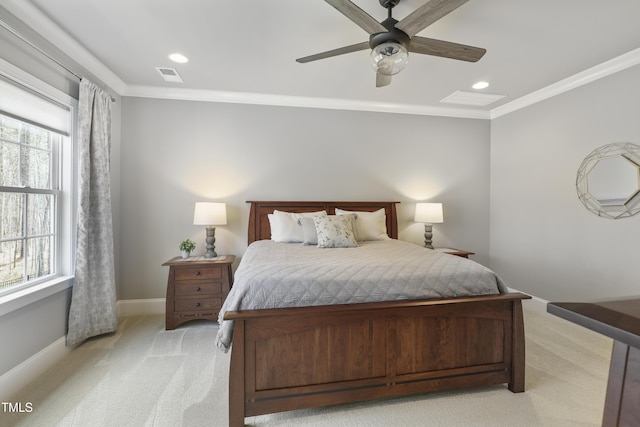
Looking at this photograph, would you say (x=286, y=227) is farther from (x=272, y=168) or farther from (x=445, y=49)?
(x=445, y=49)

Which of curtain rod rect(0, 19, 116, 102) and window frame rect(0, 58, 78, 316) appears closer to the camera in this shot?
curtain rod rect(0, 19, 116, 102)

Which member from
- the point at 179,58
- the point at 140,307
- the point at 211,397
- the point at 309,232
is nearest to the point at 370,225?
the point at 309,232

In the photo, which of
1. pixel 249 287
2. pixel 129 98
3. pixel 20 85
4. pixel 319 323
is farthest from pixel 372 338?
pixel 129 98

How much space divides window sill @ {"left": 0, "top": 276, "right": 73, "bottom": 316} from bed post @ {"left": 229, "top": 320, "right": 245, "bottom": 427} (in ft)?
5.15

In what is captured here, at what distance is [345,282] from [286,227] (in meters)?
1.49

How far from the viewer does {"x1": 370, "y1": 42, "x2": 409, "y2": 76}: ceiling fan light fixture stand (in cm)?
174

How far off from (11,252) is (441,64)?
3.89 metres

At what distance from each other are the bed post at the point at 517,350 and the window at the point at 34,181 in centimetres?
347

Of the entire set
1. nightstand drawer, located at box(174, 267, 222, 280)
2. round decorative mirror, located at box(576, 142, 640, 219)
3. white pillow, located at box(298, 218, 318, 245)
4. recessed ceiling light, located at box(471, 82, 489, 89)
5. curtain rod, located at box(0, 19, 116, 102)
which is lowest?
nightstand drawer, located at box(174, 267, 222, 280)

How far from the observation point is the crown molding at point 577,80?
2.53 metres

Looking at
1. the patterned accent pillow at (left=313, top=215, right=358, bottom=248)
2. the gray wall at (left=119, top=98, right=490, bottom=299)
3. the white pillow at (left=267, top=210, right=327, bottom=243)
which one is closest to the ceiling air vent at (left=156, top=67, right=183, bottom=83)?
the gray wall at (left=119, top=98, right=490, bottom=299)

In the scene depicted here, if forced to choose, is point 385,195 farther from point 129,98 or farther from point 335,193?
point 129,98

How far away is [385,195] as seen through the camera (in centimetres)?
386

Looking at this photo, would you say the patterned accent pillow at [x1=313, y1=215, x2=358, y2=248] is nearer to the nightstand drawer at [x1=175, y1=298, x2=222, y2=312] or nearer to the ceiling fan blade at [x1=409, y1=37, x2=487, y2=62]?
the nightstand drawer at [x1=175, y1=298, x2=222, y2=312]
